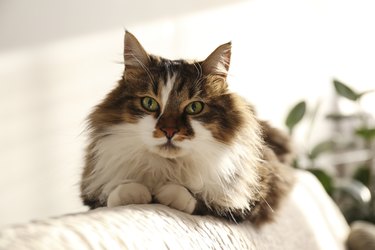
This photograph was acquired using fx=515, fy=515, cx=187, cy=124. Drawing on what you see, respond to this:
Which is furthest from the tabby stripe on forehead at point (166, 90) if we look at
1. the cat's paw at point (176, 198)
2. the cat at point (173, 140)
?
the cat's paw at point (176, 198)

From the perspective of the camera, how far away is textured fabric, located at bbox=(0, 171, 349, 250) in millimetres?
652

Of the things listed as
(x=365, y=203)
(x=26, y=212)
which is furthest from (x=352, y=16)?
(x=26, y=212)

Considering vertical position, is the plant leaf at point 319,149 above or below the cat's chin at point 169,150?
below

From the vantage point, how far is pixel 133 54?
108cm

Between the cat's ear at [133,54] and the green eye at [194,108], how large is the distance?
→ 0.44 ft

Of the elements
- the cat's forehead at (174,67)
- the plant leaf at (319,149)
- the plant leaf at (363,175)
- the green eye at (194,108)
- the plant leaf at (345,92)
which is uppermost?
the cat's forehead at (174,67)

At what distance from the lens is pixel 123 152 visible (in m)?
1.08

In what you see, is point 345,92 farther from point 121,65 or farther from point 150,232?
point 150,232

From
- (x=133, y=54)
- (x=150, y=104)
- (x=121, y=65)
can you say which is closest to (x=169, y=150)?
(x=150, y=104)

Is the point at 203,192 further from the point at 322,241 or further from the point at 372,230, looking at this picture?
the point at 372,230

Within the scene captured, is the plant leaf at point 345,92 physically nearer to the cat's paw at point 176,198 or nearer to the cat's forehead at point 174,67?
the cat's forehead at point 174,67

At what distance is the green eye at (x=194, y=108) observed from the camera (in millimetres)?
1052

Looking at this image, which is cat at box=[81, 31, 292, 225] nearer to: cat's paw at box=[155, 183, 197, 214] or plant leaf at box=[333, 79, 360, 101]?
cat's paw at box=[155, 183, 197, 214]

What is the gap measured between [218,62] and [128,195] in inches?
13.6
